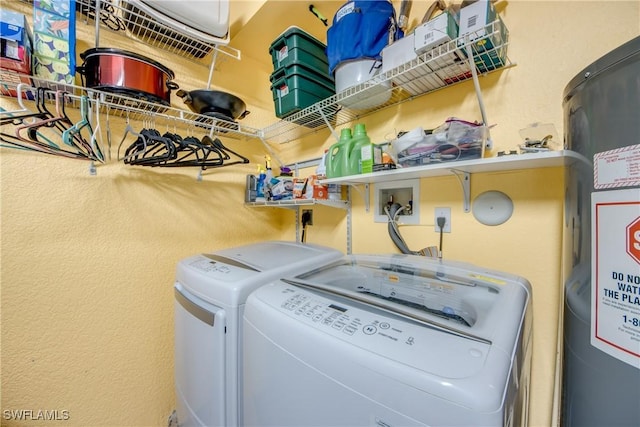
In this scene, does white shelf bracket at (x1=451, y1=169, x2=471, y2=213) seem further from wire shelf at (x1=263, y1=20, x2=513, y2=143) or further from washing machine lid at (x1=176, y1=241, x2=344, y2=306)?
washing machine lid at (x1=176, y1=241, x2=344, y2=306)

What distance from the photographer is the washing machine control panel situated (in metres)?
0.44

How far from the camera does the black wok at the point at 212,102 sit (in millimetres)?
1340

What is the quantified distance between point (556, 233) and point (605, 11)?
77 cm

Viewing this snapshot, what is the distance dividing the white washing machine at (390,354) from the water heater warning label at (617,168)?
0.35m

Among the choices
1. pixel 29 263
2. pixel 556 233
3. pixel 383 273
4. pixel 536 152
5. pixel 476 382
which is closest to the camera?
pixel 476 382

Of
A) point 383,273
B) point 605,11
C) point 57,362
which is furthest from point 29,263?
point 605,11

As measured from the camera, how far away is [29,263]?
3.80ft

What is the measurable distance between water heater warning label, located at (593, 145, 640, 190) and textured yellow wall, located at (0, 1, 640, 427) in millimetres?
490

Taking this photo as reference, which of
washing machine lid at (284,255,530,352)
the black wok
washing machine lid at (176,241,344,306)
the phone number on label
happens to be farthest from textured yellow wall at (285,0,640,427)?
Answer: the black wok

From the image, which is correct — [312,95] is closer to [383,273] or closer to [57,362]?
[383,273]

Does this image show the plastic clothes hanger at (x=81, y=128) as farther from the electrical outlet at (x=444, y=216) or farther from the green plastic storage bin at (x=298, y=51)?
the electrical outlet at (x=444, y=216)

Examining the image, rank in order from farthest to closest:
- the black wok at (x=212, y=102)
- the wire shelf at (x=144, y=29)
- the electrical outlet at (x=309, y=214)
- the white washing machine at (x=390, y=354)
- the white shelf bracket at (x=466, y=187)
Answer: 1. the electrical outlet at (x=309, y=214)
2. the black wok at (x=212, y=102)
3. the wire shelf at (x=144, y=29)
4. the white shelf bracket at (x=466, y=187)
5. the white washing machine at (x=390, y=354)

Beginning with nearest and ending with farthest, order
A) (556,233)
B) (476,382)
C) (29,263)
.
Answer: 1. (476,382)
2. (556,233)
3. (29,263)

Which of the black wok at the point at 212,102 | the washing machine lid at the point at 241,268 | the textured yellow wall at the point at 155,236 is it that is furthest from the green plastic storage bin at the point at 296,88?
the washing machine lid at the point at 241,268
